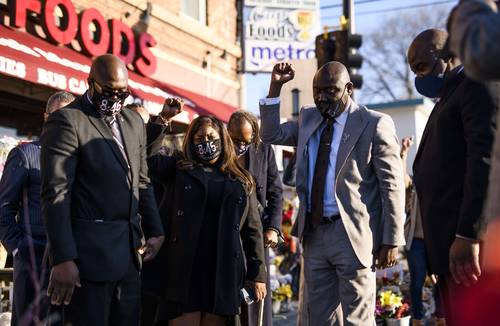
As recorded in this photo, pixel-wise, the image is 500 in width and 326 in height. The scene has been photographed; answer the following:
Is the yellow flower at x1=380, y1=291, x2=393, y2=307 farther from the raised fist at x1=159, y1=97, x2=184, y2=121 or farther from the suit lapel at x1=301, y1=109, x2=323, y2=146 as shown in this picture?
the raised fist at x1=159, y1=97, x2=184, y2=121

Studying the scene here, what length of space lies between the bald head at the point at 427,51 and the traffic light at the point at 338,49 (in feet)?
25.0

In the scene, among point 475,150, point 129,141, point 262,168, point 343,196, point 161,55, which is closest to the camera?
point 475,150

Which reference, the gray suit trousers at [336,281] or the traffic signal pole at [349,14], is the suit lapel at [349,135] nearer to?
the gray suit trousers at [336,281]

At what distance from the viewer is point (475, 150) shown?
308cm

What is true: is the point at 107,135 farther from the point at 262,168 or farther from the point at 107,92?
the point at 262,168

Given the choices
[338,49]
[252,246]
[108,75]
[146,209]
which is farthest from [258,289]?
[338,49]

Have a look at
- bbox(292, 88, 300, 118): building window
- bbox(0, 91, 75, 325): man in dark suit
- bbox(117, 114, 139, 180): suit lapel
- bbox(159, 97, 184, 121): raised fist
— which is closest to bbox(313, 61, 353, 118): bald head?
bbox(159, 97, 184, 121): raised fist

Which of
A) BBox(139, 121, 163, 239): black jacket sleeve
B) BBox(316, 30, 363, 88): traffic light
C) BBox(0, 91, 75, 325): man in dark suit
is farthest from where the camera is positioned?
BBox(316, 30, 363, 88): traffic light

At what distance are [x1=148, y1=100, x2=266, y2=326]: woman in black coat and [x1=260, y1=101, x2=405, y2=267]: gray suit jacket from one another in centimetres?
36

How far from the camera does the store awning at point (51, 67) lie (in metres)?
8.41

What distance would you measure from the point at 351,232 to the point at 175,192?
121 cm

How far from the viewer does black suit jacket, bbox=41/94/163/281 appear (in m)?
3.52

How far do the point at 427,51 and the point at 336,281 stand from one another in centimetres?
172

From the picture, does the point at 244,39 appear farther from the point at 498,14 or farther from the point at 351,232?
the point at 498,14
